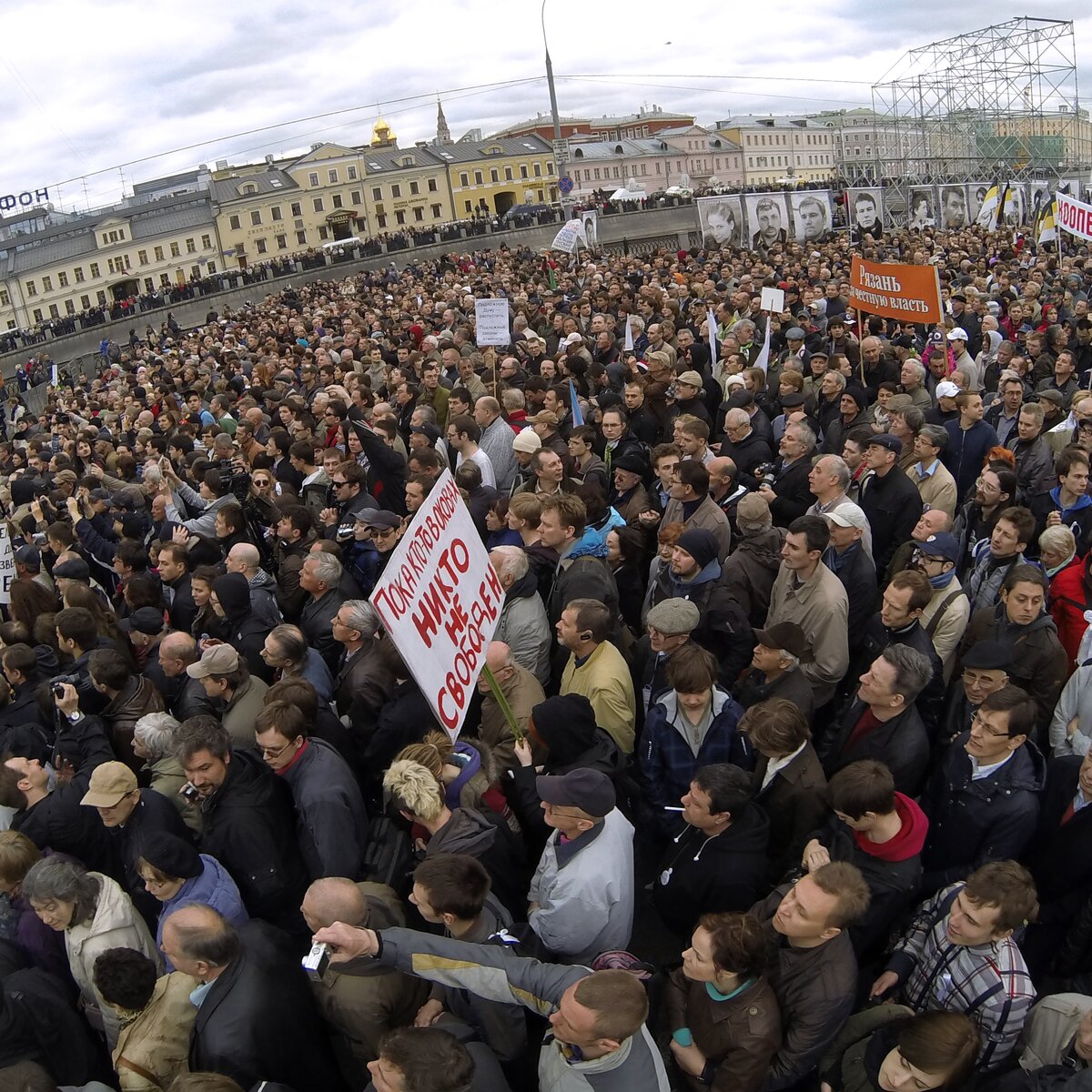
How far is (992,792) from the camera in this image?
3.26 m

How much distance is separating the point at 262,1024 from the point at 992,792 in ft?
8.76

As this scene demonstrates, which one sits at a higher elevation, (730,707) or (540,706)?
(540,706)

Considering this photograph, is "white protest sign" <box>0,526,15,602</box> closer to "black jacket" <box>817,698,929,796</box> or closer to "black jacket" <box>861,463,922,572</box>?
"black jacket" <box>817,698,929,796</box>

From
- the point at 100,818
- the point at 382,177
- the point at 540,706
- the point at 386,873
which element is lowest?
the point at 386,873

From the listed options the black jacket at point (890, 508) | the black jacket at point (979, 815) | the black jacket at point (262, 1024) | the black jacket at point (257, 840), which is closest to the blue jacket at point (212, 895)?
the black jacket at point (257, 840)

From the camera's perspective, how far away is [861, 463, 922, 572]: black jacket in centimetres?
552

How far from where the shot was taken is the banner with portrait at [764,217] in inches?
1033

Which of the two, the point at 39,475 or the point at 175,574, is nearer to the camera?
the point at 175,574

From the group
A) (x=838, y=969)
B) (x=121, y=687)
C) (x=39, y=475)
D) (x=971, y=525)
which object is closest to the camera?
(x=838, y=969)

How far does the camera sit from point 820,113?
423 ft

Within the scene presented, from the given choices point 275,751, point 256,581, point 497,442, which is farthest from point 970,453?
point 275,751

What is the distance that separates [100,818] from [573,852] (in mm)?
2109

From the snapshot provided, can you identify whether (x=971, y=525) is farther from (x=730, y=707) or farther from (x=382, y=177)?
(x=382, y=177)

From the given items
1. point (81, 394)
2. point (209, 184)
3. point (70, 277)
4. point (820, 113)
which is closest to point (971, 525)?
point (81, 394)
